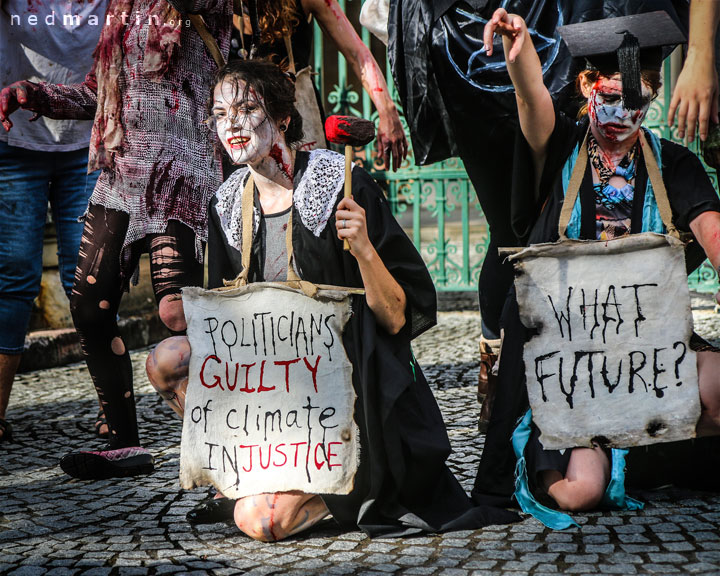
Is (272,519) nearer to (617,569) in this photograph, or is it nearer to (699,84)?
(617,569)

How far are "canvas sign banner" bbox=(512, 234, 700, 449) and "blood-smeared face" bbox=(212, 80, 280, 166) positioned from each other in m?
0.85

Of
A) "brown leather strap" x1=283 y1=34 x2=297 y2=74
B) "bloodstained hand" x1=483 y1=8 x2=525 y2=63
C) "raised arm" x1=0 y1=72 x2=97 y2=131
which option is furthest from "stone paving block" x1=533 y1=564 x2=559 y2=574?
"raised arm" x1=0 y1=72 x2=97 y2=131

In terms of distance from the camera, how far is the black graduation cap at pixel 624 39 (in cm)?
286

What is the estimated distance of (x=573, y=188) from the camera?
300 centimetres

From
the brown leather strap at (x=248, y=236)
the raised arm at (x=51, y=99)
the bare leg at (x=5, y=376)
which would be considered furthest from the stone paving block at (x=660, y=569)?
the bare leg at (x=5, y=376)

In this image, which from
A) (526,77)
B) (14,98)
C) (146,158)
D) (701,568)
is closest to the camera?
(701,568)

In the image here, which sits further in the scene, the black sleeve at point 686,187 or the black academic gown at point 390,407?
the black sleeve at point 686,187

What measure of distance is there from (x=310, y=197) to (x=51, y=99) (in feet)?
4.05

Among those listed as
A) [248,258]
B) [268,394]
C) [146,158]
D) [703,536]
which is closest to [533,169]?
[248,258]

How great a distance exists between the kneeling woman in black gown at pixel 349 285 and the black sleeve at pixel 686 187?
31.4 inches

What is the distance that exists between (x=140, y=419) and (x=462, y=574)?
2365 mm

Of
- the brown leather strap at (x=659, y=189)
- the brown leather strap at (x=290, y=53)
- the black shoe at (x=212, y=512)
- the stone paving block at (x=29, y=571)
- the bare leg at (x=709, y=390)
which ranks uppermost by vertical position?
the brown leather strap at (x=290, y=53)

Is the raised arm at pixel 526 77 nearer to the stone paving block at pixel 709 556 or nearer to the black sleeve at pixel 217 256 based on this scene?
the black sleeve at pixel 217 256

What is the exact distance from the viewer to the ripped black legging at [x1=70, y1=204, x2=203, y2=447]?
11.0ft
